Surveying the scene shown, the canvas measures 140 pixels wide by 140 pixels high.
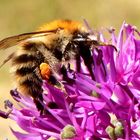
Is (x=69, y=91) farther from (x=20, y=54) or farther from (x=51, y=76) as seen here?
(x=20, y=54)

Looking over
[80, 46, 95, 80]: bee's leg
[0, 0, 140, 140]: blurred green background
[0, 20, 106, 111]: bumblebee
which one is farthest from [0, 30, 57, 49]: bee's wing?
[0, 0, 140, 140]: blurred green background

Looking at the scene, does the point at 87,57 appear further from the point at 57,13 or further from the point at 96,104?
the point at 57,13

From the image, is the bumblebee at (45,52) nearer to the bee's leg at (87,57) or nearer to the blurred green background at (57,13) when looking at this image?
the bee's leg at (87,57)

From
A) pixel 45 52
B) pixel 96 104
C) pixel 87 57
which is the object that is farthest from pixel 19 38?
pixel 96 104

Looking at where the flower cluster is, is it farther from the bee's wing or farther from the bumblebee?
the bee's wing

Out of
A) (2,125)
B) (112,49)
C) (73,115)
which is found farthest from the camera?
(2,125)

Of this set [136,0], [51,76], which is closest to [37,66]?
[51,76]

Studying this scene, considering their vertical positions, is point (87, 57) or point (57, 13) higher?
point (57, 13)
